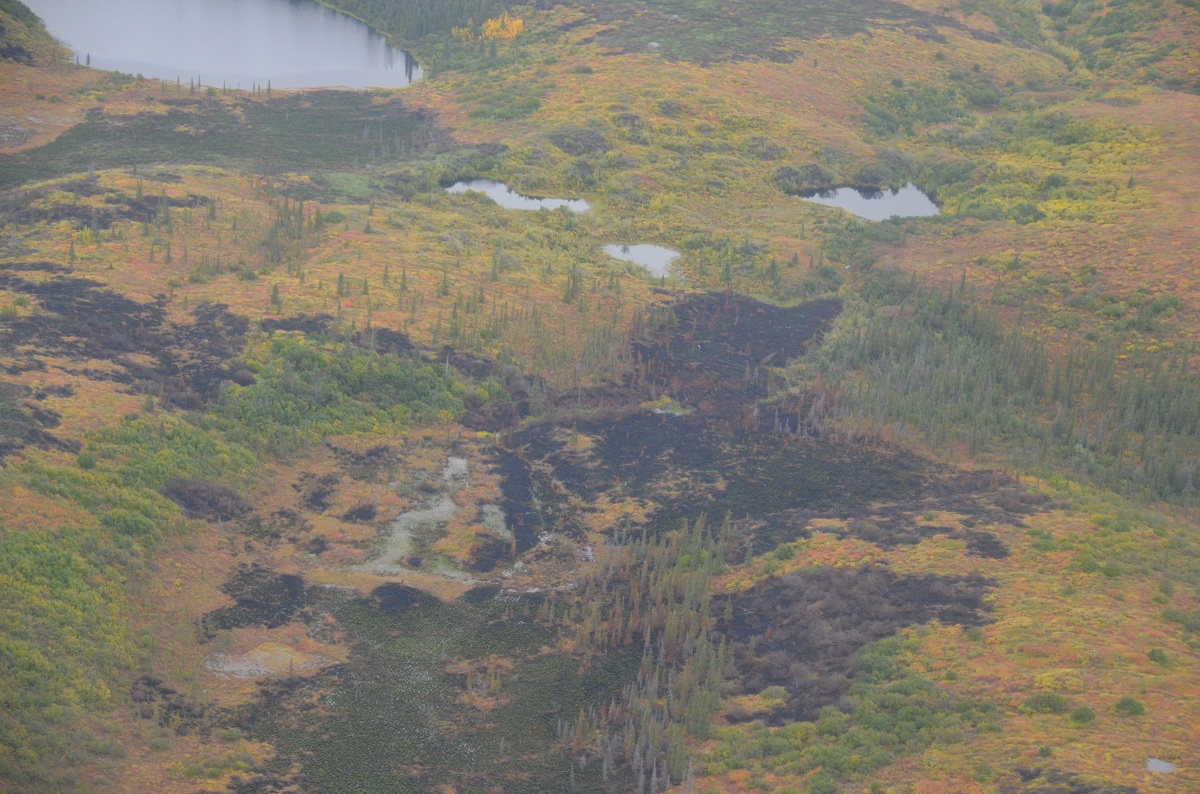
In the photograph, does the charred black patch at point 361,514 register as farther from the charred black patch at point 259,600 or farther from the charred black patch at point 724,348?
the charred black patch at point 724,348

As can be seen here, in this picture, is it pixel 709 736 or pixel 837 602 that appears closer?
pixel 709 736

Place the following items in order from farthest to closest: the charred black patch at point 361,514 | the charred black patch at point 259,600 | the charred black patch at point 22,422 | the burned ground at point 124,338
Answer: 1. the burned ground at point 124,338
2. the charred black patch at point 361,514
3. the charred black patch at point 22,422
4. the charred black patch at point 259,600

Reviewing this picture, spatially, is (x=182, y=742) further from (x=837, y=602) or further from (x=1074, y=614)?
(x=1074, y=614)

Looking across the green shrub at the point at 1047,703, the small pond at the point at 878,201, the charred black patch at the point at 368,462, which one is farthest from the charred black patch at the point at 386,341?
the small pond at the point at 878,201

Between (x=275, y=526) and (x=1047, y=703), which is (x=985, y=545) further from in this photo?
(x=275, y=526)

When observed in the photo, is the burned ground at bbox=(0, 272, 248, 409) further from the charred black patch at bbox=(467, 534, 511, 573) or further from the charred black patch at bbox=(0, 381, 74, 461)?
the charred black patch at bbox=(467, 534, 511, 573)

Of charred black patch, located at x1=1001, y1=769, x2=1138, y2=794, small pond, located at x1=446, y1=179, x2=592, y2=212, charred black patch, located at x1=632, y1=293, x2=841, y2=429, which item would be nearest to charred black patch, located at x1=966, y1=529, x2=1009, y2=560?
charred black patch, located at x1=1001, y1=769, x2=1138, y2=794

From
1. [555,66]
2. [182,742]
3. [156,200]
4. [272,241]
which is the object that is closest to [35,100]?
[156,200]
